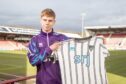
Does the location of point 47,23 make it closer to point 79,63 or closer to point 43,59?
point 43,59

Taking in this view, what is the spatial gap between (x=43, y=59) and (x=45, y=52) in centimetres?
7

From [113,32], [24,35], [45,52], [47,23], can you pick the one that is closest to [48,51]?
[45,52]

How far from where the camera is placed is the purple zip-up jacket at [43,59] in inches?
119

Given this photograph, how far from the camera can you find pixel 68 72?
9.87ft

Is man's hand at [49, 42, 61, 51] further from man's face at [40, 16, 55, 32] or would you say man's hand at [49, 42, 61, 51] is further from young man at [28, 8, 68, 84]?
man's face at [40, 16, 55, 32]

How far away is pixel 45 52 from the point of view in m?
3.00

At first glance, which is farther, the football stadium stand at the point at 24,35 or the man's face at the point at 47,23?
the football stadium stand at the point at 24,35

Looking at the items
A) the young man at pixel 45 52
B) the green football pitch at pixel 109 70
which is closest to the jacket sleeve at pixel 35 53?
the young man at pixel 45 52

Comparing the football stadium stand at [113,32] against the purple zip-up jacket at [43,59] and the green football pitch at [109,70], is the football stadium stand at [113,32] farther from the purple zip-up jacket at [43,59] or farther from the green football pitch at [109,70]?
the purple zip-up jacket at [43,59]

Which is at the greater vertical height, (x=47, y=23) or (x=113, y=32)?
(x=113, y=32)

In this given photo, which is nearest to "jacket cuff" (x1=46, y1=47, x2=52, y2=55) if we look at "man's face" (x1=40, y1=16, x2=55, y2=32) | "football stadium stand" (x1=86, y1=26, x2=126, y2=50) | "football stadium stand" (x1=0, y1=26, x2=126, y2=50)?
"man's face" (x1=40, y1=16, x2=55, y2=32)

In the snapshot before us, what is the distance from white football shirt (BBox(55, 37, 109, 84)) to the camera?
118 inches

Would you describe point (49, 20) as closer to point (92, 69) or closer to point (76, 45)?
point (76, 45)

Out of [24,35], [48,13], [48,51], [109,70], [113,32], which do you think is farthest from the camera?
[24,35]
